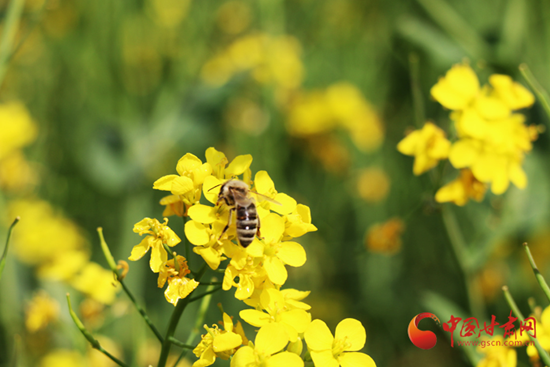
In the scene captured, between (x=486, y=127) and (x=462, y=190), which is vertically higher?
(x=486, y=127)

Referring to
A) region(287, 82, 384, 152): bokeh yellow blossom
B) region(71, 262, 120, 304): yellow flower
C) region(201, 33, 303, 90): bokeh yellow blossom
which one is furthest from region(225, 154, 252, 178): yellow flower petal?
region(287, 82, 384, 152): bokeh yellow blossom

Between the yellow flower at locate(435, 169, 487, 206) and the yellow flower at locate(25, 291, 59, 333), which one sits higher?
the yellow flower at locate(435, 169, 487, 206)

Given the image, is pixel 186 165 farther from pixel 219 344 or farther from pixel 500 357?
pixel 500 357

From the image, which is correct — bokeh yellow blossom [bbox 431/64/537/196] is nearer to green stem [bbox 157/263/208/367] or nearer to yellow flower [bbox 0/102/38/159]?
green stem [bbox 157/263/208/367]

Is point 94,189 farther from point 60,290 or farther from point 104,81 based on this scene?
point 60,290

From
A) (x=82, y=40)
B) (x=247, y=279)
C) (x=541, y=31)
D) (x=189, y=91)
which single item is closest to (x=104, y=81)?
(x=82, y=40)

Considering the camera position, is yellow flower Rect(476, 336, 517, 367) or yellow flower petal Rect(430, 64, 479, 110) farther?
yellow flower petal Rect(430, 64, 479, 110)

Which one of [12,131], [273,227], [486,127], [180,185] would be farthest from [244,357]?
[12,131]
